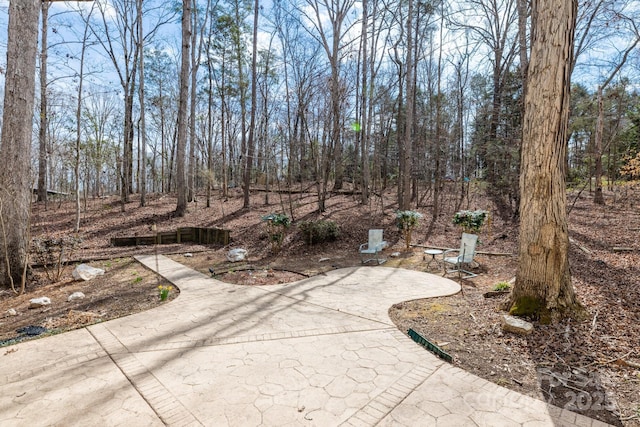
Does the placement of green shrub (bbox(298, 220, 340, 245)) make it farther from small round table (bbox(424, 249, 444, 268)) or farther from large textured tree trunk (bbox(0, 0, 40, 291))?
large textured tree trunk (bbox(0, 0, 40, 291))

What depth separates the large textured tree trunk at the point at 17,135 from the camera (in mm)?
4809

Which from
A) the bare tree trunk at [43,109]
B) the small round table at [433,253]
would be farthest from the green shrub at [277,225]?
the bare tree trunk at [43,109]

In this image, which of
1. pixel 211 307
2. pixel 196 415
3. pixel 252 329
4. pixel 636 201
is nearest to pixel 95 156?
pixel 211 307

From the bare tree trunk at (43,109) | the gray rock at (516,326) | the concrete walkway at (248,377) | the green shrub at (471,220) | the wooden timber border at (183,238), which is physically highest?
the bare tree trunk at (43,109)

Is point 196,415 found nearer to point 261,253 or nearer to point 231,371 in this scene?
point 231,371

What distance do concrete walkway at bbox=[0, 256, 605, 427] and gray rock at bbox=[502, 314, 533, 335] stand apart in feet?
3.40

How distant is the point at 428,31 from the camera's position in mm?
13156

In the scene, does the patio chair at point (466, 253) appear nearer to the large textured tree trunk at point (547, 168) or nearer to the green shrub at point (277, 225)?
the large textured tree trunk at point (547, 168)

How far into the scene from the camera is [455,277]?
5.65 meters

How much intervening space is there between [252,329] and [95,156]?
10615mm

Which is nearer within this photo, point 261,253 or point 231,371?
point 231,371

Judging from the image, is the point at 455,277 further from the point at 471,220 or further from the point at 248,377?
the point at 248,377

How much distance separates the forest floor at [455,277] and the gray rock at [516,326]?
8 centimetres

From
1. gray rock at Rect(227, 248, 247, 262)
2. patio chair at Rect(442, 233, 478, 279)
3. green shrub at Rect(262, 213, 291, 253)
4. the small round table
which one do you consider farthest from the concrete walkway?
green shrub at Rect(262, 213, 291, 253)
